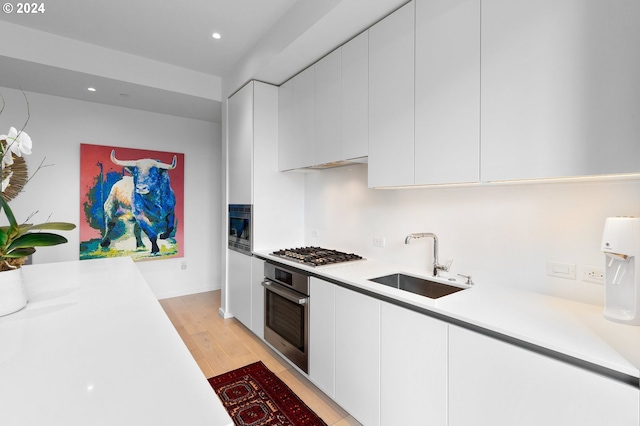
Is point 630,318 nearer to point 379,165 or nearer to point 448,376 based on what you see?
point 448,376

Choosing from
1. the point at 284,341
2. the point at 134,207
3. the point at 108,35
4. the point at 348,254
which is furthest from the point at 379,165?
the point at 134,207

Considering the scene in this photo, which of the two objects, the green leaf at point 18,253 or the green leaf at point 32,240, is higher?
the green leaf at point 32,240

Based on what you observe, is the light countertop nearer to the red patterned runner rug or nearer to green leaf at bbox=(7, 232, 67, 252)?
the red patterned runner rug

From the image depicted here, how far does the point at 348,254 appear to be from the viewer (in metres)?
2.66

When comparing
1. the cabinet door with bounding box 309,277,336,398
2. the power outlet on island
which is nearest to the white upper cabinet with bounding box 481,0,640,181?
the power outlet on island

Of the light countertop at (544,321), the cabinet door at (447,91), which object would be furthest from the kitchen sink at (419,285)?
the cabinet door at (447,91)

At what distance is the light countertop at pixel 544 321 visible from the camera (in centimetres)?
98

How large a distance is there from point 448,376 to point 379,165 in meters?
1.25

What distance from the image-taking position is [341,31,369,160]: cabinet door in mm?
2094

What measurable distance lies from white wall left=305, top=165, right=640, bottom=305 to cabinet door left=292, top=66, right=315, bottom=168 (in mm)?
443

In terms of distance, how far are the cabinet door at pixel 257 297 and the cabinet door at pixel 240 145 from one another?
0.65 m

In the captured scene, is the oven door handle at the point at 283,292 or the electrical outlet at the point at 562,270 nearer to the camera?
the electrical outlet at the point at 562,270

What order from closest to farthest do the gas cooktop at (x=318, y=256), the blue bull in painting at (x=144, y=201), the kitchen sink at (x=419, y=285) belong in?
the kitchen sink at (x=419, y=285)
the gas cooktop at (x=318, y=256)
the blue bull in painting at (x=144, y=201)

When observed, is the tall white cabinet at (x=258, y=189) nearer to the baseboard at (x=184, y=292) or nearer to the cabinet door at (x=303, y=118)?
the cabinet door at (x=303, y=118)
